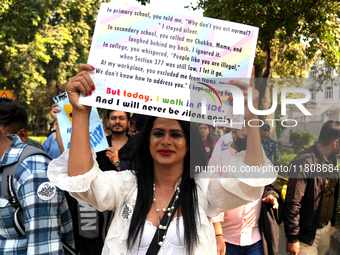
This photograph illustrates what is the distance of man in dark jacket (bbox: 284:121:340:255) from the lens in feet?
10.8

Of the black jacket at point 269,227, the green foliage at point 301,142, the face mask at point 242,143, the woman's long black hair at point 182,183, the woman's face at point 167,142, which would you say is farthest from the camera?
the black jacket at point 269,227

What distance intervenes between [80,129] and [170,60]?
2.11 feet

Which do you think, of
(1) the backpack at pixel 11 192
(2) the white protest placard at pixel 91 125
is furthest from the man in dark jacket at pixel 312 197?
(1) the backpack at pixel 11 192

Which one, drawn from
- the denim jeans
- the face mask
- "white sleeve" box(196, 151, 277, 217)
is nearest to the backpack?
"white sleeve" box(196, 151, 277, 217)

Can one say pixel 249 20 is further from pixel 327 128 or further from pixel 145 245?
pixel 145 245

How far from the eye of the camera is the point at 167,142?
205 cm

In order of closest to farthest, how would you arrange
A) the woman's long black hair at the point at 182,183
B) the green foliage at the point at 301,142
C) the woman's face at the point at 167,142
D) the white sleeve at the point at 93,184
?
1. the white sleeve at the point at 93,184
2. the woman's long black hair at the point at 182,183
3. the woman's face at the point at 167,142
4. the green foliage at the point at 301,142

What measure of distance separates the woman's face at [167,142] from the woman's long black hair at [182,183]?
0.15 feet

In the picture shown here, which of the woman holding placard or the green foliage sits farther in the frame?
the green foliage

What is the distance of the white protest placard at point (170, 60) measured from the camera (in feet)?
6.33

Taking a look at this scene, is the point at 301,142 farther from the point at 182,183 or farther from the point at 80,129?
the point at 80,129

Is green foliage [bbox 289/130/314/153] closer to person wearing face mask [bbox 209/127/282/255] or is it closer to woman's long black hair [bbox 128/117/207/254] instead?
person wearing face mask [bbox 209/127/282/255]

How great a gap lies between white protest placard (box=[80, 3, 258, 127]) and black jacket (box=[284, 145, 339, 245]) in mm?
1849

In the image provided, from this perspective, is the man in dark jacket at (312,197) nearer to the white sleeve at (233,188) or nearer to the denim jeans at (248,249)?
the denim jeans at (248,249)
